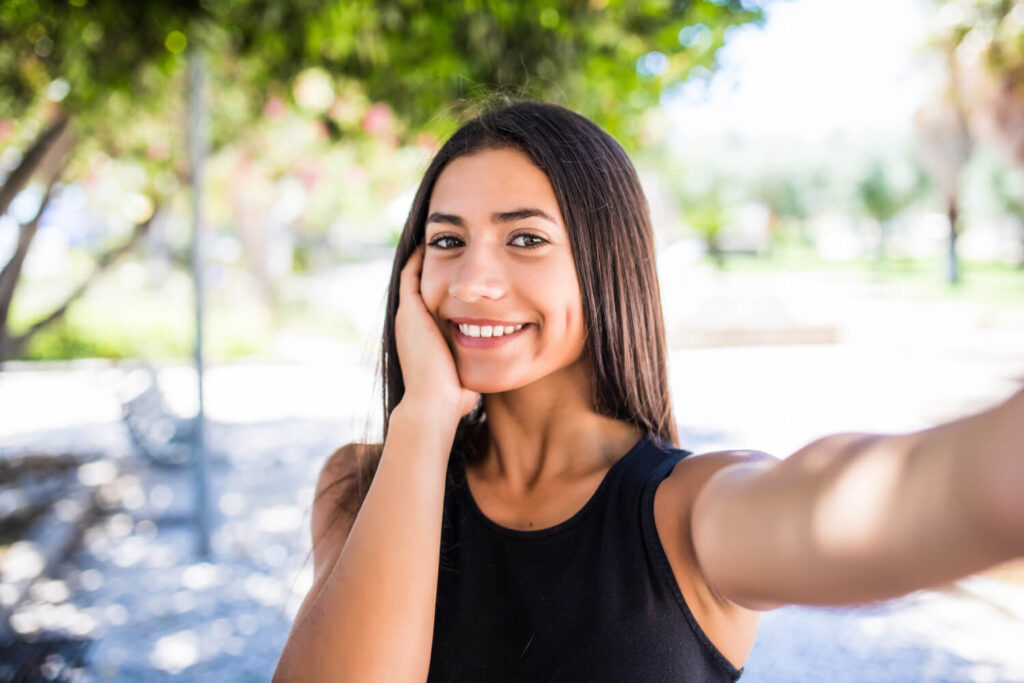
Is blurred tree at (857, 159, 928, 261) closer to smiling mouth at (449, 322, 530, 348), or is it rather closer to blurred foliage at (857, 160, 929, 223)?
blurred foliage at (857, 160, 929, 223)

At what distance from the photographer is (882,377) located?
11.2 metres

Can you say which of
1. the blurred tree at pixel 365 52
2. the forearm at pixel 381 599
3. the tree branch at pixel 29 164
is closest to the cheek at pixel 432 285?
the forearm at pixel 381 599

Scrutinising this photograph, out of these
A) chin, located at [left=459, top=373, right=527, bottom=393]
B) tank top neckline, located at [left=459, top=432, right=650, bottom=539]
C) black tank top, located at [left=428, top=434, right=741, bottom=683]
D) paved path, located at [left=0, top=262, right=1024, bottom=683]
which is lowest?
paved path, located at [left=0, top=262, right=1024, bottom=683]

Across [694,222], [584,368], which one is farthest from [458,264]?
[694,222]

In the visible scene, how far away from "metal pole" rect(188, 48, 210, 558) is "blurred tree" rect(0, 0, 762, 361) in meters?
0.25

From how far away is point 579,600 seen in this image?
138 centimetres

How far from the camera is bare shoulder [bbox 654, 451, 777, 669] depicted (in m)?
1.33

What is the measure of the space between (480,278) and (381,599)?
0.55 meters

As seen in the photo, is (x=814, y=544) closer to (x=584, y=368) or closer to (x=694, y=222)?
(x=584, y=368)

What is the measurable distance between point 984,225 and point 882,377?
42.7 metres

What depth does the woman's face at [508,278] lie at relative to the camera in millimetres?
1513

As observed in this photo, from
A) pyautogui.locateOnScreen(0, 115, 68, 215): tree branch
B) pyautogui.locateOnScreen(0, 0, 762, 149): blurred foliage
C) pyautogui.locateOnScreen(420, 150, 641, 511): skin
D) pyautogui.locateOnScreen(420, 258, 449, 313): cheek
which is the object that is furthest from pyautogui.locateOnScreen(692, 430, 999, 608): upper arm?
pyautogui.locateOnScreen(0, 115, 68, 215): tree branch

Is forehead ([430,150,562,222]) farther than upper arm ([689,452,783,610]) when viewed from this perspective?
Yes

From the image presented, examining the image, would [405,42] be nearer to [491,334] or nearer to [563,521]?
[491,334]
